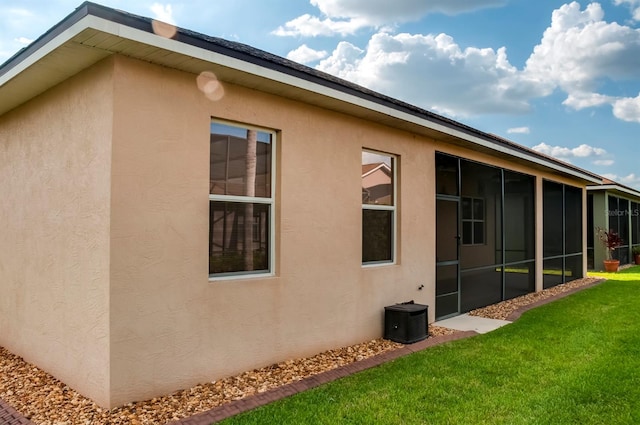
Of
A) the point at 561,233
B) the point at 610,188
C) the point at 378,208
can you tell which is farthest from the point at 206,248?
the point at 610,188

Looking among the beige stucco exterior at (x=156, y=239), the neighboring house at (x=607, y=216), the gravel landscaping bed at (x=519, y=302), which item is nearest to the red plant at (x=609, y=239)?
the neighboring house at (x=607, y=216)

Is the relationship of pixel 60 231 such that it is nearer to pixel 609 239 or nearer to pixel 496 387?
pixel 496 387

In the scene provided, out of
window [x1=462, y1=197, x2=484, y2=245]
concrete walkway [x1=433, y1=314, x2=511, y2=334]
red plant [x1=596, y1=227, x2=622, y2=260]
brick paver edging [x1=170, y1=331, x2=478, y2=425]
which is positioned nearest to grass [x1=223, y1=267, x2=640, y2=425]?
brick paver edging [x1=170, y1=331, x2=478, y2=425]

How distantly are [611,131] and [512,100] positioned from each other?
5.05 m

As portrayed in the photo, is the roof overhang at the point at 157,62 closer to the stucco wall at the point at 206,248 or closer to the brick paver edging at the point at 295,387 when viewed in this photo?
the stucco wall at the point at 206,248

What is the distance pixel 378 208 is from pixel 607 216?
1611 centimetres

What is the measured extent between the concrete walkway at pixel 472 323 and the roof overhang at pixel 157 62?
146 inches

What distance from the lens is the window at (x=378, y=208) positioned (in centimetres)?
662

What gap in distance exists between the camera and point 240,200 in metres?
4.93

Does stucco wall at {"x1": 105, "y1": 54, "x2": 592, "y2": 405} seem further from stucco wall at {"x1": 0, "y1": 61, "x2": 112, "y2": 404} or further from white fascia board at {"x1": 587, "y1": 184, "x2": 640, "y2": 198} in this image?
white fascia board at {"x1": 587, "y1": 184, "x2": 640, "y2": 198}

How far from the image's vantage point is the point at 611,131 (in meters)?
21.6

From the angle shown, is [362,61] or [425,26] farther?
[362,61]

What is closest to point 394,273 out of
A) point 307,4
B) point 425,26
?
point 307,4

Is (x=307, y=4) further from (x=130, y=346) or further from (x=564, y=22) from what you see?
(x=564, y=22)
